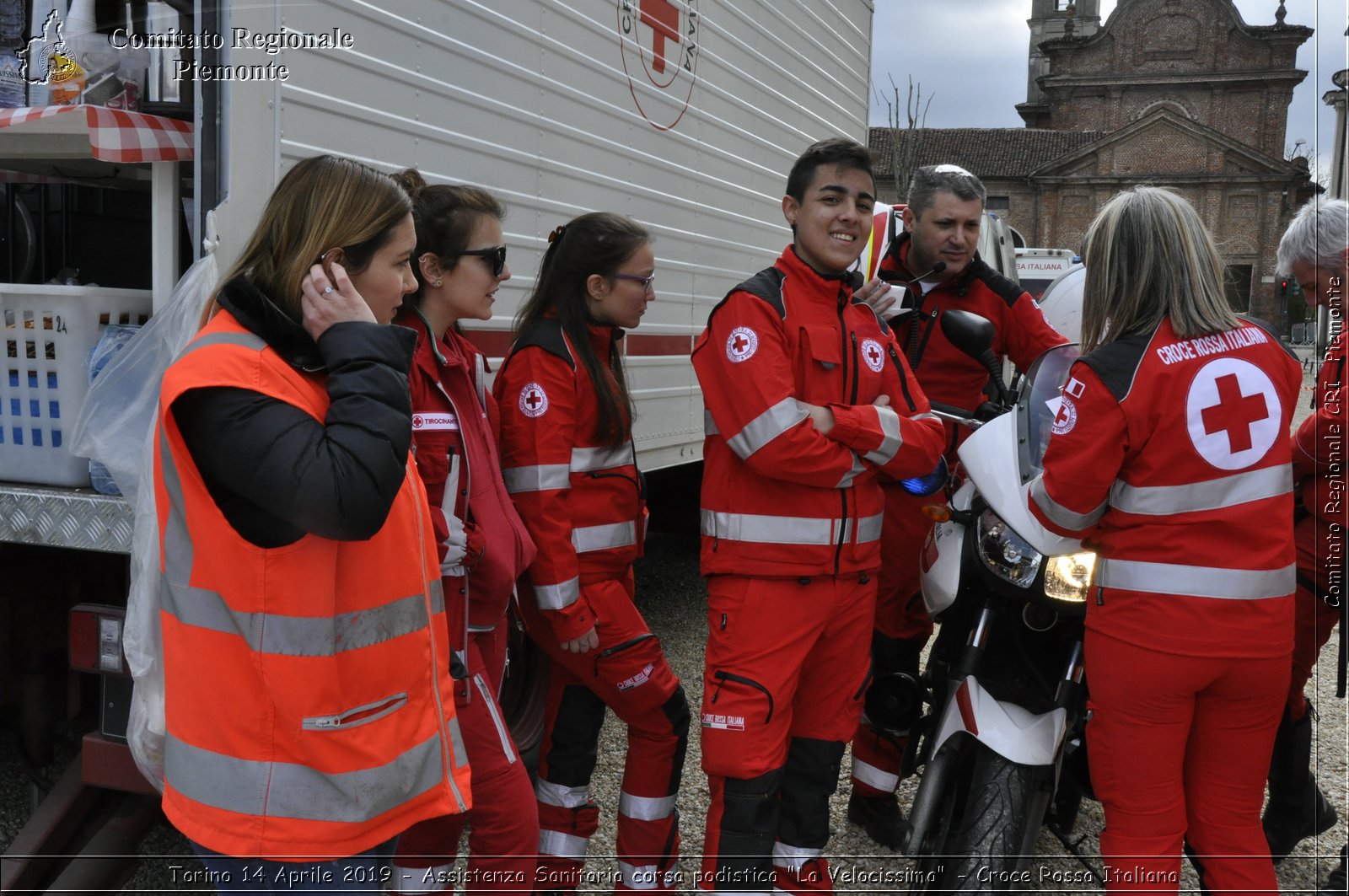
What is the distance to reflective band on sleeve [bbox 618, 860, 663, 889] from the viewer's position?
297 cm

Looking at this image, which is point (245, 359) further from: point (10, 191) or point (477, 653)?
point (10, 191)

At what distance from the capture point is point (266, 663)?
5.58 feet

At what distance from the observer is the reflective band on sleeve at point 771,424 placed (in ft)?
8.80

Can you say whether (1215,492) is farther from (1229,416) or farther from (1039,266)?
(1039,266)

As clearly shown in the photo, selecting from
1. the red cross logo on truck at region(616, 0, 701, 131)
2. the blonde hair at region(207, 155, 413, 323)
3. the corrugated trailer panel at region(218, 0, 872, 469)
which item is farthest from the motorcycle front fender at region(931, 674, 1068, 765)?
the red cross logo on truck at region(616, 0, 701, 131)

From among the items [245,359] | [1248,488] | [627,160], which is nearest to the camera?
[245,359]

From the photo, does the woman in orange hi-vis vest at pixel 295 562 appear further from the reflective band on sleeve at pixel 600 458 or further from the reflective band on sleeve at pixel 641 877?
the reflective band on sleeve at pixel 641 877

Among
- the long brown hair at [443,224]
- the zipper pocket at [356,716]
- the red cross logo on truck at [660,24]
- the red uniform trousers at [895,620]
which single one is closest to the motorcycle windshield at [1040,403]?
the red uniform trousers at [895,620]

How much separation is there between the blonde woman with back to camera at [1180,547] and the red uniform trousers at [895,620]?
1.02 metres

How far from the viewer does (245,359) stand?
1.70 meters

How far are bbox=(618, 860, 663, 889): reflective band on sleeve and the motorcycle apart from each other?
2.17ft

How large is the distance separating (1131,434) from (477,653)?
1.52 metres

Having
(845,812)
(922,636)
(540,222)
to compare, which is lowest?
(845,812)

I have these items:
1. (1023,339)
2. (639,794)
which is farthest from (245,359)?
(1023,339)
